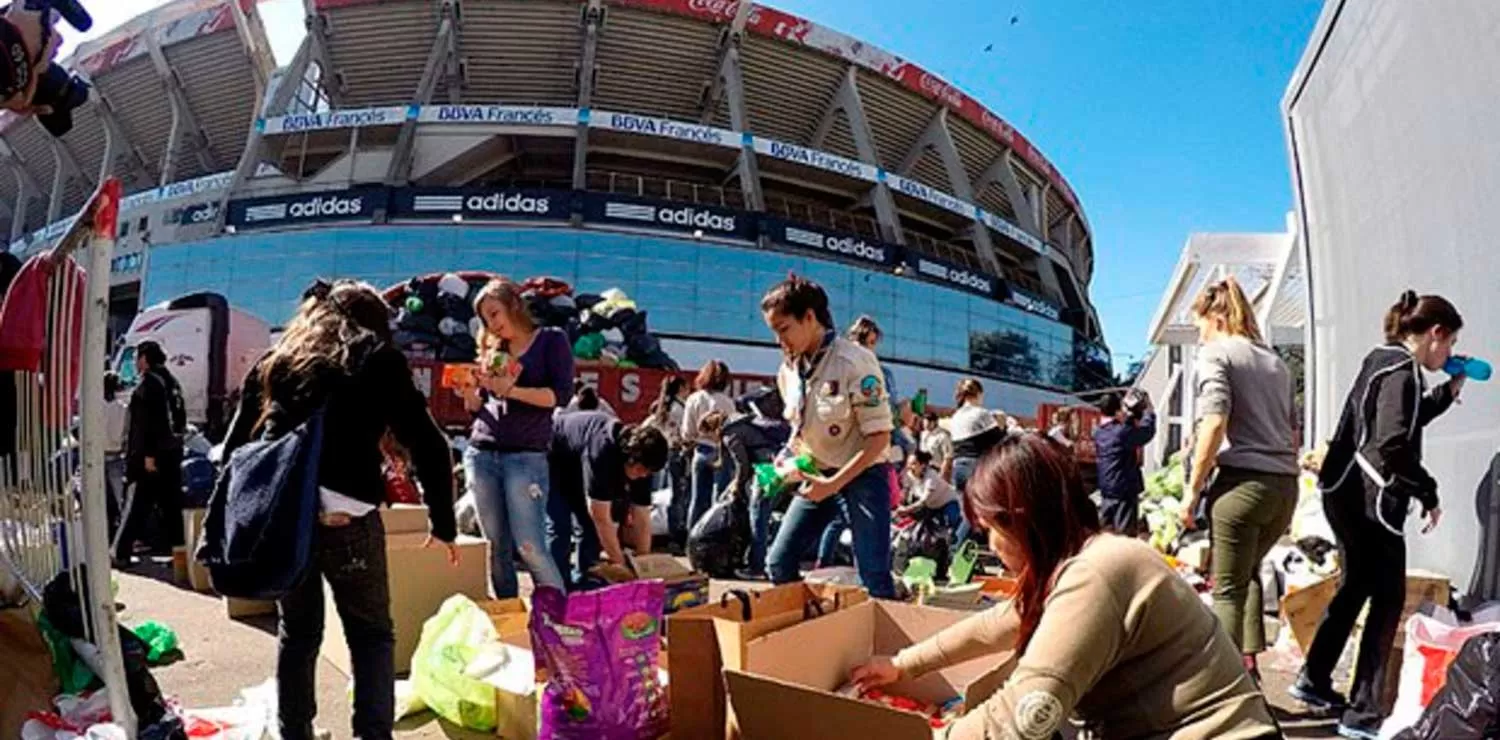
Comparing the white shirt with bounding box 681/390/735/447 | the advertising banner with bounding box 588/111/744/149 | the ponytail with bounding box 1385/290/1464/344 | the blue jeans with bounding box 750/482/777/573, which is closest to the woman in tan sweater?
the ponytail with bounding box 1385/290/1464/344

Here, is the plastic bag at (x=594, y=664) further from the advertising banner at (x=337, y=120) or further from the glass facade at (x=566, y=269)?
the advertising banner at (x=337, y=120)

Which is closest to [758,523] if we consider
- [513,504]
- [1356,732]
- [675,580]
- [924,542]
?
[924,542]

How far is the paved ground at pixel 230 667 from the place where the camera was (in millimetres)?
2954

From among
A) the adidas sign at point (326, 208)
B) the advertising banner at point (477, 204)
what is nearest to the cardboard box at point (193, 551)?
the advertising banner at point (477, 204)

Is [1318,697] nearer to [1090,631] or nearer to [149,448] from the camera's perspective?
[1090,631]

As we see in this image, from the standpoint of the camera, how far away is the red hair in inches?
62.5

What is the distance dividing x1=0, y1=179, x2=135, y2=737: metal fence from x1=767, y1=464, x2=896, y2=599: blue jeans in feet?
6.40

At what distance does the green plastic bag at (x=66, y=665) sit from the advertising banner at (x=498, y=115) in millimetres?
28587

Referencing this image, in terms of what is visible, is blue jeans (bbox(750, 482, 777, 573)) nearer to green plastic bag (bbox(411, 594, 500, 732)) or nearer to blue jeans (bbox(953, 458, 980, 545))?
blue jeans (bbox(953, 458, 980, 545))

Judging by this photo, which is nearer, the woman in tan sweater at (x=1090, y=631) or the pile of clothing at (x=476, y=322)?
the woman in tan sweater at (x=1090, y=631)

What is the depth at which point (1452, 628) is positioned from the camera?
2541 millimetres

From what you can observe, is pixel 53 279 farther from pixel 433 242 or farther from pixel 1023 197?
pixel 1023 197

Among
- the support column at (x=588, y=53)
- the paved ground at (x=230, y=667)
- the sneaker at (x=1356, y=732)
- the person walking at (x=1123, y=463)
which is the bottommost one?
the paved ground at (x=230, y=667)

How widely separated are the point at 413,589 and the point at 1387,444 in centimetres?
361
